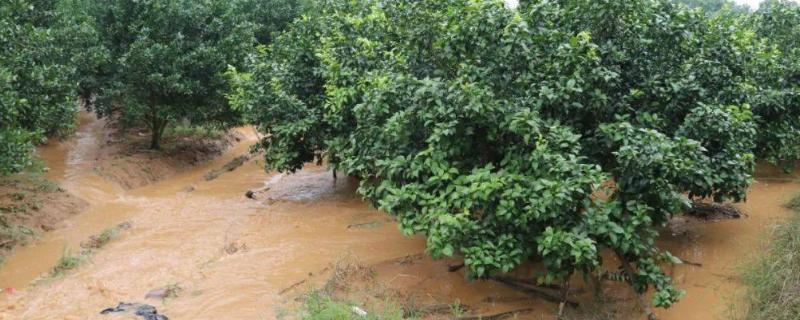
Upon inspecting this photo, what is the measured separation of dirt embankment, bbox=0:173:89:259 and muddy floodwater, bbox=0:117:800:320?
0.88ft

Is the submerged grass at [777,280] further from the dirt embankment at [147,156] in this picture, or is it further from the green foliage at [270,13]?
the green foliage at [270,13]

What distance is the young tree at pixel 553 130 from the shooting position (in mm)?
5711

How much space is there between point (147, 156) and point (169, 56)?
9.25ft

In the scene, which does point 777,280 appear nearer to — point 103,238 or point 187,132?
point 103,238

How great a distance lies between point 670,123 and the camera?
7.04 meters

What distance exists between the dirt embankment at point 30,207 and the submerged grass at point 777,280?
987cm

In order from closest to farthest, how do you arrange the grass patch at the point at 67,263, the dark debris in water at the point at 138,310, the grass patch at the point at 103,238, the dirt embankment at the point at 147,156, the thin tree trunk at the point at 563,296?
the thin tree trunk at the point at 563,296 < the dark debris in water at the point at 138,310 < the grass patch at the point at 67,263 < the grass patch at the point at 103,238 < the dirt embankment at the point at 147,156

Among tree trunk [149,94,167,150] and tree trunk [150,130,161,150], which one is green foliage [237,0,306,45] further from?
tree trunk [150,130,161,150]

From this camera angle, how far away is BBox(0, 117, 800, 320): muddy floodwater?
6988 mm

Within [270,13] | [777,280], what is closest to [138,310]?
[777,280]

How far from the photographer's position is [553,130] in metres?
5.89

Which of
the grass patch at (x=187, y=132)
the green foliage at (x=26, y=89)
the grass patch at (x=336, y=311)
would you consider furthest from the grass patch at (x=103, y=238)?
the grass patch at (x=187, y=132)

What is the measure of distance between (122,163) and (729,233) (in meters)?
12.8

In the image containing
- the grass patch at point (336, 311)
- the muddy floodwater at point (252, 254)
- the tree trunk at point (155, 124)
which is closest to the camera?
the grass patch at point (336, 311)
